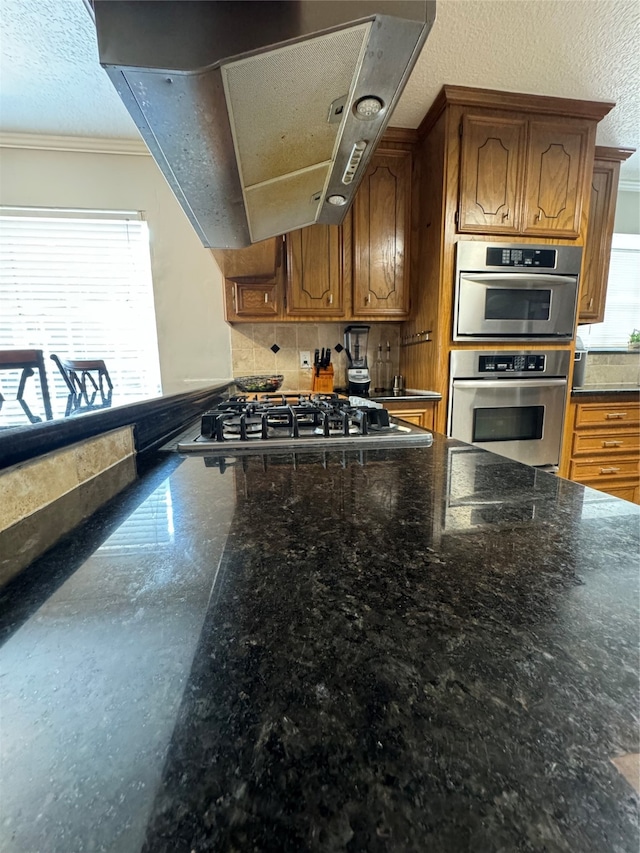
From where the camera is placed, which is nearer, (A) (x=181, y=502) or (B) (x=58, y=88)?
(A) (x=181, y=502)

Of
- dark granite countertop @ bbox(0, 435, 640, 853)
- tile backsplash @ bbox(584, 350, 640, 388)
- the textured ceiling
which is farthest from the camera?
tile backsplash @ bbox(584, 350, 640, 388)

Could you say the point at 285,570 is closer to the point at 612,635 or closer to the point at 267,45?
the point at 612,635

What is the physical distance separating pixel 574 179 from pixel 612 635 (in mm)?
2453

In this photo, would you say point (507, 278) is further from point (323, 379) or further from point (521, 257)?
point (323, 379)

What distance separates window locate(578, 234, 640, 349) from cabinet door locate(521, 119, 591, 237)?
1.20m

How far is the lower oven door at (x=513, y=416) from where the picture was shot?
1.87 meters

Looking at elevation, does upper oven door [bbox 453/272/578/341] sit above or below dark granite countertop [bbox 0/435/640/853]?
above

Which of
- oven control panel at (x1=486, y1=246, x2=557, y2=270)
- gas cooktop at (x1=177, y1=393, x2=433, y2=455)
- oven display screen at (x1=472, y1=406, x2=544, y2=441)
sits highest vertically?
oven control panel at (x1=486, y1=246, x2=557, y2=270)

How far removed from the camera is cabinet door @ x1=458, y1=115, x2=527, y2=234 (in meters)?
1.75

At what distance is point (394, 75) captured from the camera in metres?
0.56

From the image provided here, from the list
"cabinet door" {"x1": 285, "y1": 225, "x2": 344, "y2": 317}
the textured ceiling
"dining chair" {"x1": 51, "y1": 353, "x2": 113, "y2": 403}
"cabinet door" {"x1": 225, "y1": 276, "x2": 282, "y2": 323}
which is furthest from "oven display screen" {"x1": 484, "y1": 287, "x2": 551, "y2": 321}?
"dining chair" {"x1": 51, "y1": 353, "x2": 113, "y2": 403}

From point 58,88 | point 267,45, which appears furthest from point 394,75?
point 58,88

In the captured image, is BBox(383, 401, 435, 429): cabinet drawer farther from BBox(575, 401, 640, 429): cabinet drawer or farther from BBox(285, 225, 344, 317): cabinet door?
BBox(575, 401, 640, 429): cabinet drawer

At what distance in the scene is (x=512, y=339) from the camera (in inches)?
73.5
